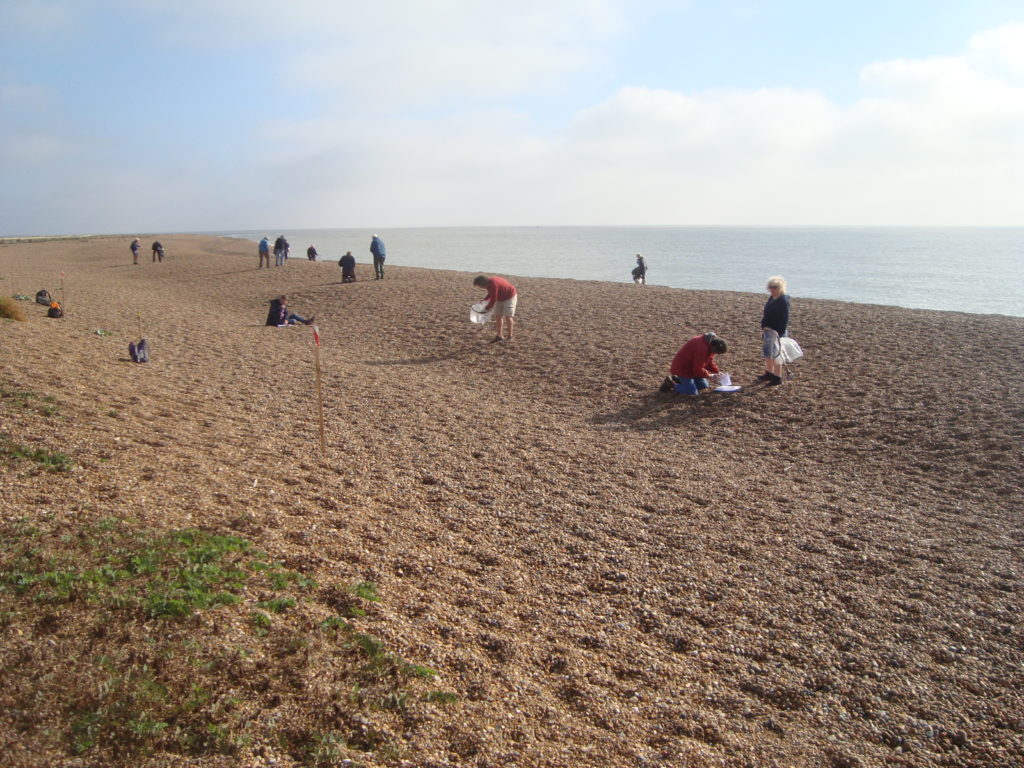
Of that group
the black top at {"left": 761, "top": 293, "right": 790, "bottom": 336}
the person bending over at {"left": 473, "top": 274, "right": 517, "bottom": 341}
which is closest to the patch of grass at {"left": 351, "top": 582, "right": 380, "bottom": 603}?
the black top at {"left": 761, "top": 293, "right": 790, "bottom": 336}

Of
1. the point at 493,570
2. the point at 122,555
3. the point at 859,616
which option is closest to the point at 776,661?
the point at 859,616

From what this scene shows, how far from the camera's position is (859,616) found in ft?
16.2

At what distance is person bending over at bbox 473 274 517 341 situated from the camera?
46.7ft

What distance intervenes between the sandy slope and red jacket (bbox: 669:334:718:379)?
46 centimetres

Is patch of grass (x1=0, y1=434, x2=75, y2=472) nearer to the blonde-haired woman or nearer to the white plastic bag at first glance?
the blonde-haired woman

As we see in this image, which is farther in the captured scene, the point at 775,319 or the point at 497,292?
the point at 497,292

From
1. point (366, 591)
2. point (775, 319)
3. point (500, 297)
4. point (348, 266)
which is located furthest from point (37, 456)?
point (348, 266)

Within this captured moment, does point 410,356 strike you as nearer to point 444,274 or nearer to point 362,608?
point 362,608

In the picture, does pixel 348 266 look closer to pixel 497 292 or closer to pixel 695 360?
pixel 497 292

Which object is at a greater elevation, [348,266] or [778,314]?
[348,266]

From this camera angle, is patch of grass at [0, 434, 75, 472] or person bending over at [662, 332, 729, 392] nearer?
patch of grass at [0, 434, 75, 472]

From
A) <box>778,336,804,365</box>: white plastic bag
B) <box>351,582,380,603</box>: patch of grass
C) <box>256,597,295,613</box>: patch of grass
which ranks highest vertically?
<box>778,336,804,365</box>: white plastic bag

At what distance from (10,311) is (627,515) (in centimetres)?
1219

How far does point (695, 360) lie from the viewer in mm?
10836
